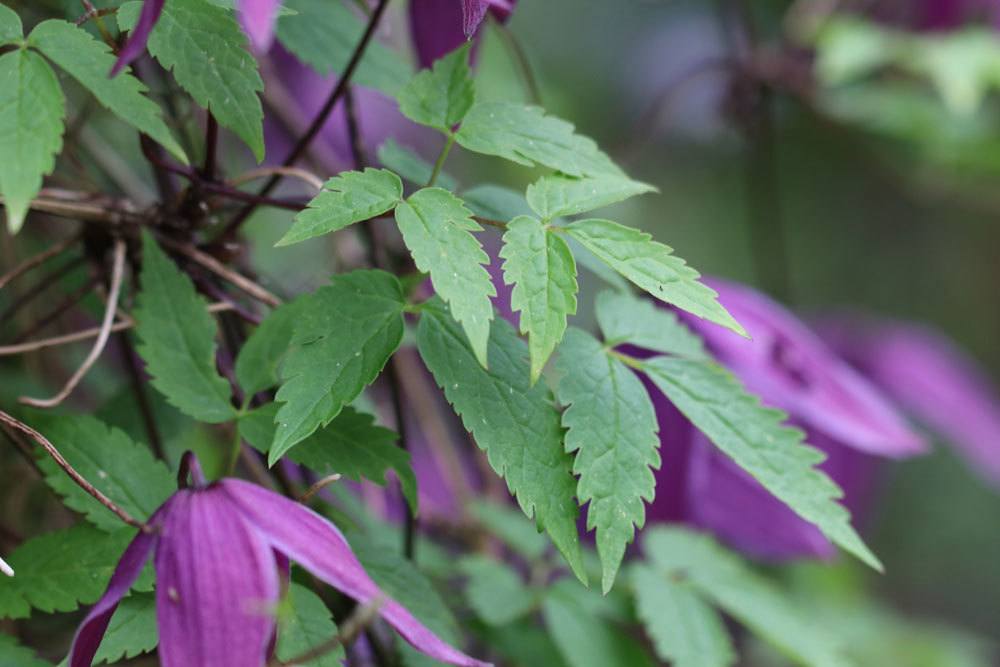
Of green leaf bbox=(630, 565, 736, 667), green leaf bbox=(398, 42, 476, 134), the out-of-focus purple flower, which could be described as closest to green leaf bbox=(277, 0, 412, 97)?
green leaf bbox=(398, 42, 476, 134)

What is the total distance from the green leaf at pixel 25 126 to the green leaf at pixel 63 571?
14cm

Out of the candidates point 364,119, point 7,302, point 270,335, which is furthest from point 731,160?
point 270,335

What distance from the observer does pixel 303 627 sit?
1.38 ft

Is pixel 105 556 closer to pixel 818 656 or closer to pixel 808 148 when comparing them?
pixel 818 656

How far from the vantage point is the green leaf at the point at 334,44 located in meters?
0.56

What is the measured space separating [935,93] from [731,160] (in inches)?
42.9

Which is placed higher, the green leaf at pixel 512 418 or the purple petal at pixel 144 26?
the purple petal at pixel 144 26

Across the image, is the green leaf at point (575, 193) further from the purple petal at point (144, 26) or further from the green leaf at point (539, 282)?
the purple petal at point (144, 26)

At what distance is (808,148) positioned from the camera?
226cm

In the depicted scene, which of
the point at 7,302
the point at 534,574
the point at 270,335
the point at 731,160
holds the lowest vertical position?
the point at 731,160

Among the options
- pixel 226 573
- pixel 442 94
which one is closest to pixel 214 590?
pixel 226 573

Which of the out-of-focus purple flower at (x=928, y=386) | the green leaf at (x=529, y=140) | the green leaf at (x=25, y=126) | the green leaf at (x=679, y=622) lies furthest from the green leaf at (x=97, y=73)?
the out-of-focus purple flower at (x=928, y=386)

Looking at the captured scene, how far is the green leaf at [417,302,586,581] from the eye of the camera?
0.41m

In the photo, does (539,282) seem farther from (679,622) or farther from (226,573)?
(679,622)
